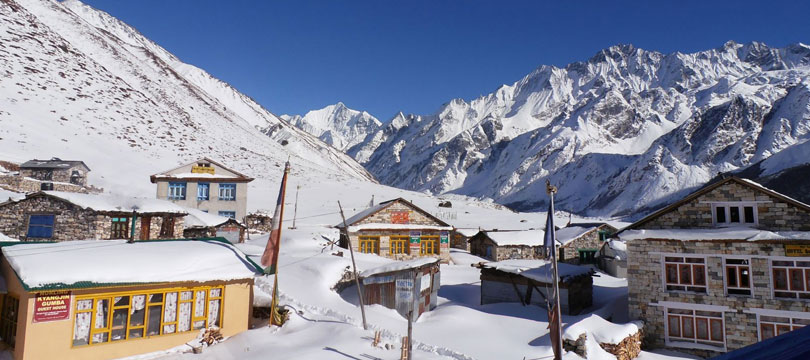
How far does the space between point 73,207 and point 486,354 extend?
87.5 feet

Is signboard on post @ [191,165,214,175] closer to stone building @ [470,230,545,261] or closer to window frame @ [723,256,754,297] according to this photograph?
stone building @ [470,230,545,261]

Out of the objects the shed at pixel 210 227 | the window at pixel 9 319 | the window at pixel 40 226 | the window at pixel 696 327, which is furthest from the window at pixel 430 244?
the window at pixel 9 319

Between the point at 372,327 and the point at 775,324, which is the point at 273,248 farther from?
the point at 775,324

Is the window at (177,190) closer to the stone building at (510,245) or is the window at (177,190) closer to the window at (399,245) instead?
the window at (399,245)

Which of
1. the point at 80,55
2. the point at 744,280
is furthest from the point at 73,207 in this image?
the point at 80,55

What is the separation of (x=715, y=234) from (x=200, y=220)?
36.7m

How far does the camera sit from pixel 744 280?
2180 cm

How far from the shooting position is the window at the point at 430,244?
4144cm

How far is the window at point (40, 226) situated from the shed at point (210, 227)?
30.8ft

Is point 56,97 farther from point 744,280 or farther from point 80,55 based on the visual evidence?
point 744,280

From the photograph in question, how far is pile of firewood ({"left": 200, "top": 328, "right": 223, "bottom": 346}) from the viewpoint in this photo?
16.3 m

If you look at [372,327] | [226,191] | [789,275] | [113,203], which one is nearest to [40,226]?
[113,203]

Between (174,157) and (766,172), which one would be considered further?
(766,172)

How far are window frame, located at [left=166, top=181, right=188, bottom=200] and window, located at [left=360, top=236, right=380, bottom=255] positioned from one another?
1965cm
